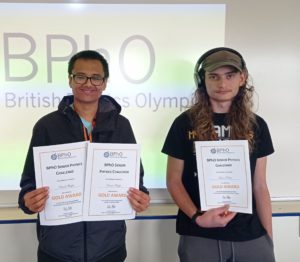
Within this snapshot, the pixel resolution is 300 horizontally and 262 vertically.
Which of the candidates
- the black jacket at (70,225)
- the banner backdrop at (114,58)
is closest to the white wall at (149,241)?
the banner backdrop at (114,58)

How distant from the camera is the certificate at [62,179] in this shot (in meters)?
1.35

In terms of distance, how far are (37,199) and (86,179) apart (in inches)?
7.7

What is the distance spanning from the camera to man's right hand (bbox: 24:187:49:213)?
1327mm

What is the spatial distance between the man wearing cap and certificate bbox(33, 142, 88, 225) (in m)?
0.42

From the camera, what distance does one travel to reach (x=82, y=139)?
1433 mm

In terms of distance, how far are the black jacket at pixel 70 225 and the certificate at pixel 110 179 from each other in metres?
0.07

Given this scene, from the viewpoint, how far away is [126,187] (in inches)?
56.0

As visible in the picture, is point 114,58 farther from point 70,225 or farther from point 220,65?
point 70,225

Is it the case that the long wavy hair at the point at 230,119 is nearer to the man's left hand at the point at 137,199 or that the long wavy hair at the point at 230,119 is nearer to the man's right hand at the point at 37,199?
the man's left hand at the point at 137,199

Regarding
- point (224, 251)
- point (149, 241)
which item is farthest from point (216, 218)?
point (149, 241)

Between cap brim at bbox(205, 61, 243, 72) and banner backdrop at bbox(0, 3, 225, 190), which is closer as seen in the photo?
cap brim at bbox(205, 61, 243, 72)

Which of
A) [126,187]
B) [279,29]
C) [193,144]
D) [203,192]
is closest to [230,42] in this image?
[279,29]

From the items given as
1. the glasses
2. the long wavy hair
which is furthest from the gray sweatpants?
the glasses

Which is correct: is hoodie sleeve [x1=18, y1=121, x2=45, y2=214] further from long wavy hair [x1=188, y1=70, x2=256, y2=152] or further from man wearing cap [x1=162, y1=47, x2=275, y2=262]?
long wavy hair [x1=188, y1=70, x2=256, y2=152]
